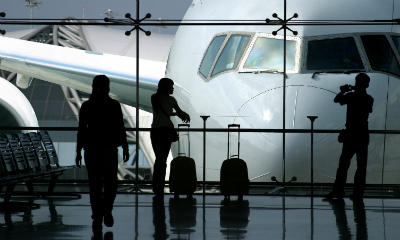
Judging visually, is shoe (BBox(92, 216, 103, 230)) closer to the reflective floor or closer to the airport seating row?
the reflective floor

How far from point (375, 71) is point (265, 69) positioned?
128 centimetres

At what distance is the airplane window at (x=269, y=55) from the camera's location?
692cm

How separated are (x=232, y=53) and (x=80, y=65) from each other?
5.36 metres

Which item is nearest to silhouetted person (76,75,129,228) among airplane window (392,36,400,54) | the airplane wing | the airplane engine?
airplane window (392,36,400,54)

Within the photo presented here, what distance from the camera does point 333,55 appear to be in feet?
22.7

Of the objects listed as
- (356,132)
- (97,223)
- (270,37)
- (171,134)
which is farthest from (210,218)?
(270,37)

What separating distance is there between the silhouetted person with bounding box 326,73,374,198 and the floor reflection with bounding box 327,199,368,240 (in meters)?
0.20

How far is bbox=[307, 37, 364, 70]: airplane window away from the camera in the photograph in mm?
6797

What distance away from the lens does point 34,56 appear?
11898 millimetres

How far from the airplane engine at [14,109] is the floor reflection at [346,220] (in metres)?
6.34

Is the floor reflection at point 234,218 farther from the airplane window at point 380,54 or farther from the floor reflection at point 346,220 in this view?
the airplane window at point 380,54

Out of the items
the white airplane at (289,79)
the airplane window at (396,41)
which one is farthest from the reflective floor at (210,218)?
the airplane window at (396,41)

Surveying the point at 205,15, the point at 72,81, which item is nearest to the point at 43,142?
the point at 205,15

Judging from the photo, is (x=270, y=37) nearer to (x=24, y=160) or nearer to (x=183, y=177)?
(x=183, y=177)
